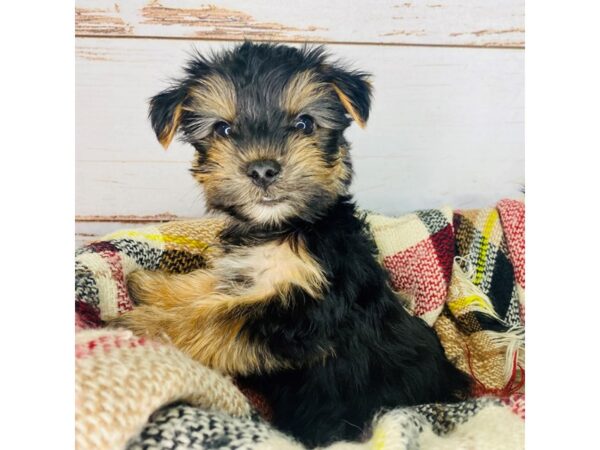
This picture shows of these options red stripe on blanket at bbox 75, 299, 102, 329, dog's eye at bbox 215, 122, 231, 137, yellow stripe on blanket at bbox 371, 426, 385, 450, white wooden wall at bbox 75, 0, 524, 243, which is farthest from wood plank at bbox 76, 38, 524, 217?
yellow stripe on blanket at bbox 371, 426, 385, 450

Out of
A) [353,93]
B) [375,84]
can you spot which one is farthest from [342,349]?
[375,84]

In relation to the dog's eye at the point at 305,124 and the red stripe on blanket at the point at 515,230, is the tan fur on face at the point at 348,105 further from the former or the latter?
the red stripe on blanket at the point at 515,230

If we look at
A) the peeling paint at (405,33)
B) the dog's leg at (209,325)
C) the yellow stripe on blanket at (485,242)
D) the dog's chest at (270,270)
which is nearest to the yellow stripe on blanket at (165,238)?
the dog's leg at (209,325)

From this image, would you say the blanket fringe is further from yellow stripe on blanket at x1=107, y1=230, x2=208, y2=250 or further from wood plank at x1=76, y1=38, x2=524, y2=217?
yellow stripe on blanket at x1=107, y1=230, x2=208, y2=250
